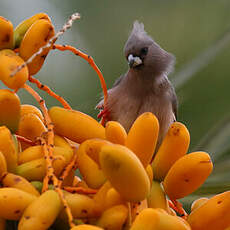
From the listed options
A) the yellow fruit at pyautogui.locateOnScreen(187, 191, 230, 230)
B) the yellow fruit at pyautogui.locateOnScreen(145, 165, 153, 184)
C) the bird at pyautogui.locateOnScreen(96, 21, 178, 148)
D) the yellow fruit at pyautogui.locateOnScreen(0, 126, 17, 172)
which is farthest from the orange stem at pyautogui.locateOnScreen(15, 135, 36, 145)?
the bird at pyautogui.locateOnScreen(96, 21, 178, 148)

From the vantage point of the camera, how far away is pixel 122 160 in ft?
2.44

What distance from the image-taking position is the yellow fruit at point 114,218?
2.63ft

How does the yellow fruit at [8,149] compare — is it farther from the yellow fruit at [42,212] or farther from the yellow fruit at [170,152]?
the yellow fruit at [170,152]

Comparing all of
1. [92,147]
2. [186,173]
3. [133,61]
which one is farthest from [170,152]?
[133,61]

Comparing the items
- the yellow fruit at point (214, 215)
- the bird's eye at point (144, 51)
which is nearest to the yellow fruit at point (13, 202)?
the yellow fruit at point (214, 215)

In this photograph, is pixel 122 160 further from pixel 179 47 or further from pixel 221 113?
pixel 179 47

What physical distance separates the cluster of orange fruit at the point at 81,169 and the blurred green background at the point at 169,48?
0.68 m

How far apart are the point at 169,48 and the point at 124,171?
1332 millimetres

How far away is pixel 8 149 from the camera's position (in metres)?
0.85

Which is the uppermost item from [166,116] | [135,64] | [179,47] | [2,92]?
[2,92]

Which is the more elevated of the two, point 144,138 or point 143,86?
point 144,138

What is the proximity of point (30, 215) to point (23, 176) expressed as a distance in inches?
4.4

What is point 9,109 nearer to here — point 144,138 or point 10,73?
point 10,73

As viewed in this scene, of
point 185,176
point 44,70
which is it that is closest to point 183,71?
point 44,70
